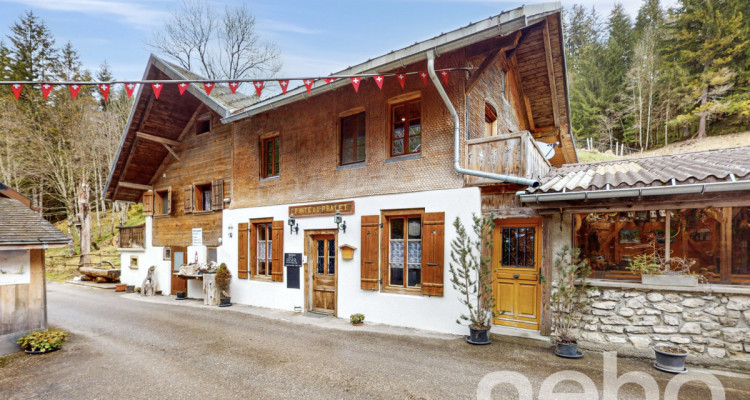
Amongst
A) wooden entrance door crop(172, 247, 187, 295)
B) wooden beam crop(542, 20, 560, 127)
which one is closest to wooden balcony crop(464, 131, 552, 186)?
wooden beam crop(542, 20, 560, 127)

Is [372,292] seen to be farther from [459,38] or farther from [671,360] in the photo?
[459,38]

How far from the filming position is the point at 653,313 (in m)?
4.98

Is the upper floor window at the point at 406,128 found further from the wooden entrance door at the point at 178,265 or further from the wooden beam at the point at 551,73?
the wooden entrance door at the point at 178,265

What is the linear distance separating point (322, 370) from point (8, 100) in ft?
78.0

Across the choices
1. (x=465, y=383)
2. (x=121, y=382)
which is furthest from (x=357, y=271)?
(x=121, y=382)

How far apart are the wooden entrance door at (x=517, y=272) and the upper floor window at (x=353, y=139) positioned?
3.65 metres

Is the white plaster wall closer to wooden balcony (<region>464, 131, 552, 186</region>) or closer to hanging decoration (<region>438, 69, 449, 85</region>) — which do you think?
wooden balcony (<region>464, 131, 552, 186</region>)

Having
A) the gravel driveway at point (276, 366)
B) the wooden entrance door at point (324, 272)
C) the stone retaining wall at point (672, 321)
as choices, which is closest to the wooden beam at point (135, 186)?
the gravel driveway at point (276, 366)

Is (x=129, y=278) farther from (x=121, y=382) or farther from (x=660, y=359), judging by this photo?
(x=660, y=359)

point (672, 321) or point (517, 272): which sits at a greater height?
point (517, 272)

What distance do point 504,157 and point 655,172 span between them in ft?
7.27

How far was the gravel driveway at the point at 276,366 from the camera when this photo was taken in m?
4.18

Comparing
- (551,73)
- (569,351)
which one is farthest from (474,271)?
(551,73)

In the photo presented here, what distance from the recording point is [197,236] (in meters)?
11.7
